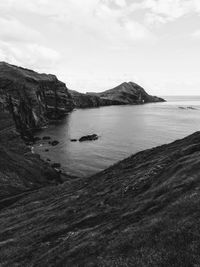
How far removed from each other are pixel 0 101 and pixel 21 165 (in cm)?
9707

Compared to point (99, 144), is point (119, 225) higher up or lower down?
higher up

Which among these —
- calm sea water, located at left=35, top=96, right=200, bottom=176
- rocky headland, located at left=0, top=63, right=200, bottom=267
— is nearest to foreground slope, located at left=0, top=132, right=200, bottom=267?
rocky headland, located at left=0, top=63, right=200, bottom=267

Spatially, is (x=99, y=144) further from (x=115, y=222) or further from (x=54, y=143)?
(x=115, y=222)

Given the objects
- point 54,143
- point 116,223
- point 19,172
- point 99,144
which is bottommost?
point 99,144

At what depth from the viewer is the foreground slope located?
2159cm

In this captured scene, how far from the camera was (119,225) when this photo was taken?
2950 cm

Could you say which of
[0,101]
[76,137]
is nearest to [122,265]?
[76,137]

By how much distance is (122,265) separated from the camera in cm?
2061

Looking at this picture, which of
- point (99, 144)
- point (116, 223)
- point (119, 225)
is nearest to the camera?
point (119, 225)

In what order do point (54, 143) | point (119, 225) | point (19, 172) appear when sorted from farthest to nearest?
1. point (54, 143)
2. point (19, 172)
3. point (119, 225)

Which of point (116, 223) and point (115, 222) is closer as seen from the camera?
point (116, 223)

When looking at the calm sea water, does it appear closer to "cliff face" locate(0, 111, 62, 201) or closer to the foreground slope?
"cliff face" locate(0, 111, 62, 201)

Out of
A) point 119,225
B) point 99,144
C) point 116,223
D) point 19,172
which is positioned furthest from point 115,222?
point 99,144

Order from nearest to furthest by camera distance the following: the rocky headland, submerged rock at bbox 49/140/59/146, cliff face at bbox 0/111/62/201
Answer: the rocky headland < cliff face at bbox 0/111/62/201 < submerged rock at bbox 49/140/59/146
